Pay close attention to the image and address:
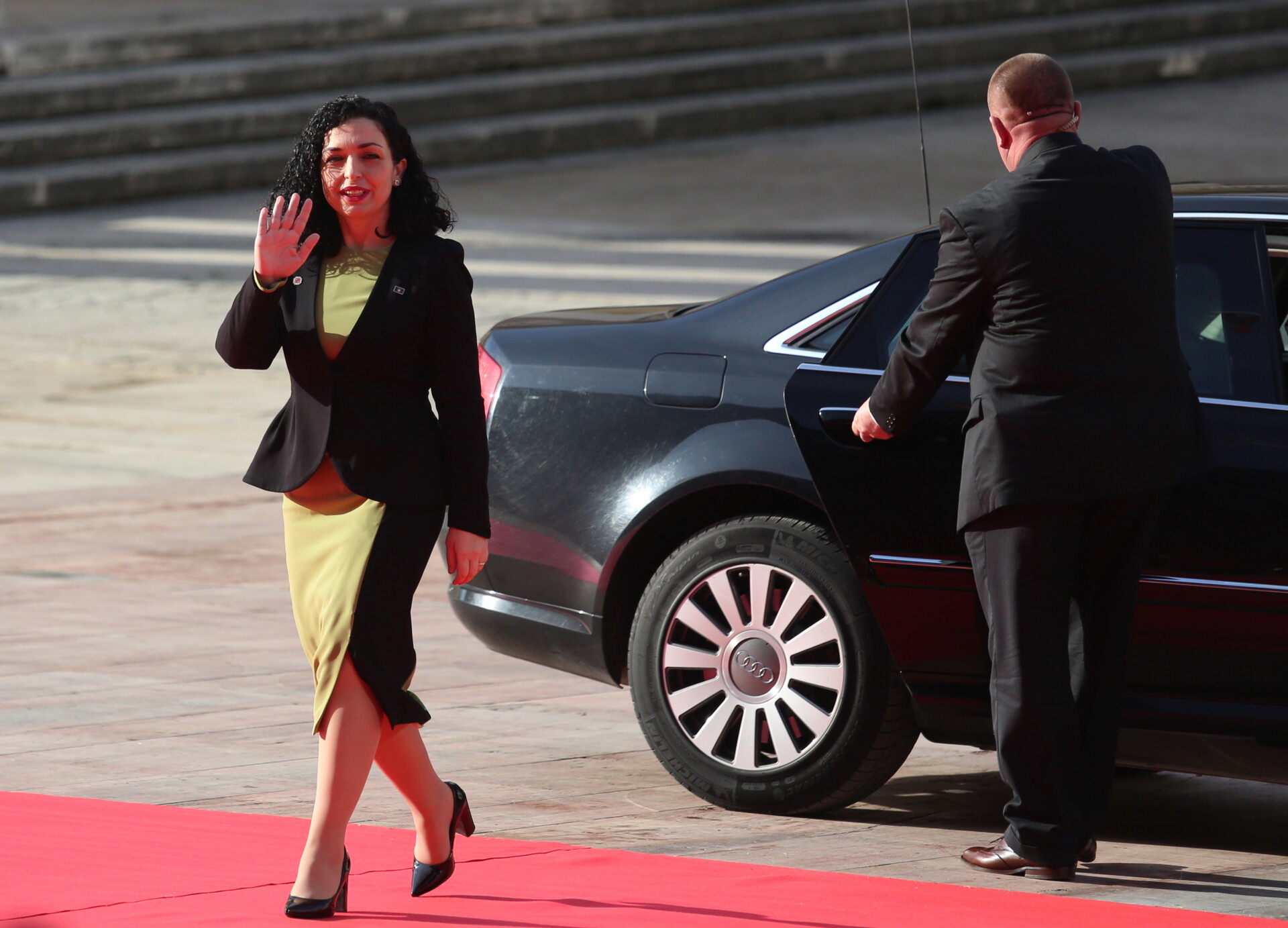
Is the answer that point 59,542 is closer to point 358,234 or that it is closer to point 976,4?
point 358,234

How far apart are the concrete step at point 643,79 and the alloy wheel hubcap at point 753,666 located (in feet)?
68.3

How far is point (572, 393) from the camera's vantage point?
5816 millimetres

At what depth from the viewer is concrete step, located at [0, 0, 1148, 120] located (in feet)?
87.8

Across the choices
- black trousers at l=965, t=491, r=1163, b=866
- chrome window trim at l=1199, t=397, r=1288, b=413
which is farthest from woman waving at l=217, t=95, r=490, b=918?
chrome window trim at l=1199, t=397, r=1288, b=413

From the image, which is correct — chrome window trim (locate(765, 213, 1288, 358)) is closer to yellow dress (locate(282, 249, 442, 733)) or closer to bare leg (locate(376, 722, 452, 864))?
yellow dress (locate(282, 249, 442, 733))

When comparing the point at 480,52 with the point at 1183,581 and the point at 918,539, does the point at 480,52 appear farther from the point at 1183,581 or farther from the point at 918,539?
the point at 1183,581

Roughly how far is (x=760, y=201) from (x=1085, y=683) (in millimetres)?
18929

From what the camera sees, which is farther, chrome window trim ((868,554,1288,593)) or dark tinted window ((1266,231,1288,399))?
dark tinted window ((1266,231,1288,399))

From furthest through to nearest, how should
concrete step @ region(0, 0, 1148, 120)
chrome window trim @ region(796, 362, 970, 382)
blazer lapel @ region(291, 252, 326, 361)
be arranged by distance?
concrete step @ region(0, 0, 1148, 120), chrome window trim @ region(796, 362, 970, 382), blazer lapel @ region(291, 252, 326, 361)

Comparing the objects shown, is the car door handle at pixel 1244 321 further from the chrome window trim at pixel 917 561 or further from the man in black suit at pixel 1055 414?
the chrome window trim at pixel 917 561

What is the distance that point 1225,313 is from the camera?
514 centimetres

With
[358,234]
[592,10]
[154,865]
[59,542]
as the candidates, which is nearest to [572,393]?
[358,234]

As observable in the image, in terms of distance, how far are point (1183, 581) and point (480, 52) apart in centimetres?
2469

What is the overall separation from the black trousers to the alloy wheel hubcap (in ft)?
2.11
